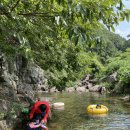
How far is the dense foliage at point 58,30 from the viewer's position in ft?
17.3

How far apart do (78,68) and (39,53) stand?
15.3 ft

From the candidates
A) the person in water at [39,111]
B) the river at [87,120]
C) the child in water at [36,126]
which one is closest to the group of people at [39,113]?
the person in water at [39,111]

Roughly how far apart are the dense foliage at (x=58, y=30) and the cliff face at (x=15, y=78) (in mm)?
746

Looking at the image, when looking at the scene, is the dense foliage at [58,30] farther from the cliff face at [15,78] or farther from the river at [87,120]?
the river at [87,120]

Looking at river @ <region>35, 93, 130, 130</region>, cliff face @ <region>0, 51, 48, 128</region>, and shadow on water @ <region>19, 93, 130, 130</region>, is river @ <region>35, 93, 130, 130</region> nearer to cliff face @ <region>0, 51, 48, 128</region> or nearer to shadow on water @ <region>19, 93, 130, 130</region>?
shadow on water @ <region>19, 93, 130, 130</region>

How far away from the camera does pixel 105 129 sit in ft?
56.6

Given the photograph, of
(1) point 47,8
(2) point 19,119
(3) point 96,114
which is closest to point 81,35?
(1) point 47,8

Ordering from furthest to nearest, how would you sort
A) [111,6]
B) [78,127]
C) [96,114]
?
[96,114] → [78,127] → [111,6]

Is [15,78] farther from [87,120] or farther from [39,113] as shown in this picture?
[87,120]

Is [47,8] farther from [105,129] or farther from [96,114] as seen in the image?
[96,114]

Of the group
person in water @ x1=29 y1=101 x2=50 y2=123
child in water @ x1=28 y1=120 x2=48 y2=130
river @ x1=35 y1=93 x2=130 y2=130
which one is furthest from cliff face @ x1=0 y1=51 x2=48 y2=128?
river @ x1=35 y1=93 x2=130 y2=130

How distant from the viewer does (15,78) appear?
18.5 m

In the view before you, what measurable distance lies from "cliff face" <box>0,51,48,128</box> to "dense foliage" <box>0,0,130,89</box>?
0.75 meters

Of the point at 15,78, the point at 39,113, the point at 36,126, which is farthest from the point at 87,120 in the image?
the point at 36,126
